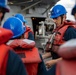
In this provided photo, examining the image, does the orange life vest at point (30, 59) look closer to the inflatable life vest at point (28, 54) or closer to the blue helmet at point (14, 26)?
the inflatable life vest at point (28, 54)

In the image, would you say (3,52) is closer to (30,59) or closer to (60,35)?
(30,59)

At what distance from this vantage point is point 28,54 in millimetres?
2963

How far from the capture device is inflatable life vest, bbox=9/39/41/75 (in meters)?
2.89

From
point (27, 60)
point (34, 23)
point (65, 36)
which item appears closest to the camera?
point (27, 60)

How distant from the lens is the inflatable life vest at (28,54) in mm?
2887

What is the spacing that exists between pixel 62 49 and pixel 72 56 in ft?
0.24

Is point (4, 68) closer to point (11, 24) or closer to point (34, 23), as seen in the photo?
point (11, 24)

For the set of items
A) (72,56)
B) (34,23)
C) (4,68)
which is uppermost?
(72,56)

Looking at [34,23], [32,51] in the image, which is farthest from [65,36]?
[34,23]

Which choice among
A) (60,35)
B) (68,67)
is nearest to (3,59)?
(68,67)

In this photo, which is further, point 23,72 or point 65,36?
point 65,36

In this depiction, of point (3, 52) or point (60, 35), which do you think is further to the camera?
point (60, 35)

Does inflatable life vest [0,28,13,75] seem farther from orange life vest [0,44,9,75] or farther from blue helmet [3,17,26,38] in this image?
blue helmet [3,17,26,38]

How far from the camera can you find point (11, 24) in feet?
9.64
